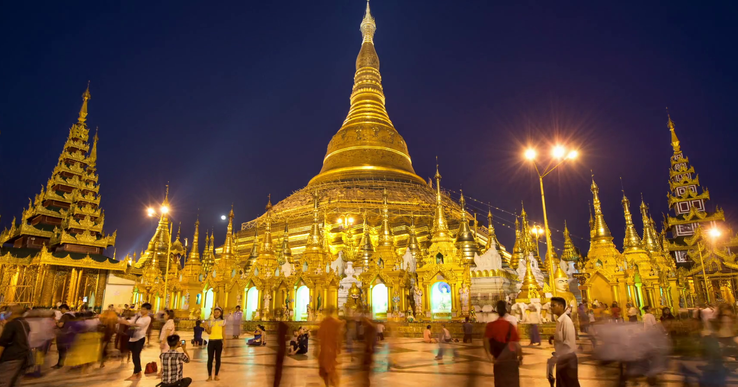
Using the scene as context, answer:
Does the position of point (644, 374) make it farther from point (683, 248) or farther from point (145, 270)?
point (683, 248)

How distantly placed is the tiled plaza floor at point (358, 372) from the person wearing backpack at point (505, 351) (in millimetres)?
1734

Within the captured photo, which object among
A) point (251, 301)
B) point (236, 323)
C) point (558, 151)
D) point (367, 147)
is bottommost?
point (236, 323)

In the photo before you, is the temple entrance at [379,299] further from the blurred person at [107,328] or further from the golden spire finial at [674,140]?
the golden spire finial at [674,140]

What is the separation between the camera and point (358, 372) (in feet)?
30.3

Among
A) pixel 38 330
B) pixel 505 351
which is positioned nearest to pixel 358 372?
pixel 505 351

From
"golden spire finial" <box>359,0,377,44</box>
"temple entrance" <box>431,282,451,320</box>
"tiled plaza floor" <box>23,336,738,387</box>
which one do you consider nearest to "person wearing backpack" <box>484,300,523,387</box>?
"tiled plaza floor" <box>23,336,738,387</box>

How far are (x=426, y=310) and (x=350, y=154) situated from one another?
25.3 metres

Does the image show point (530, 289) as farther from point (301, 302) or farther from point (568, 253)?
point (568, 253)

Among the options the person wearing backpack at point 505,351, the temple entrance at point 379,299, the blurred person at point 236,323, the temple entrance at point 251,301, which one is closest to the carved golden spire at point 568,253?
the temple entrance at point 379,299

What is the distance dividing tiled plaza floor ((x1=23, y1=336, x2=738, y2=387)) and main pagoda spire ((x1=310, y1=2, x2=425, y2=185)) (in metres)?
31.7

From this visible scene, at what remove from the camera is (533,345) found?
48.5ft

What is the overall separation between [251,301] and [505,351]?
24.3m

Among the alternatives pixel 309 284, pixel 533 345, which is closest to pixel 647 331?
pixel 533 345

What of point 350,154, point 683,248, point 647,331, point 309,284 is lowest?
point 647,331
